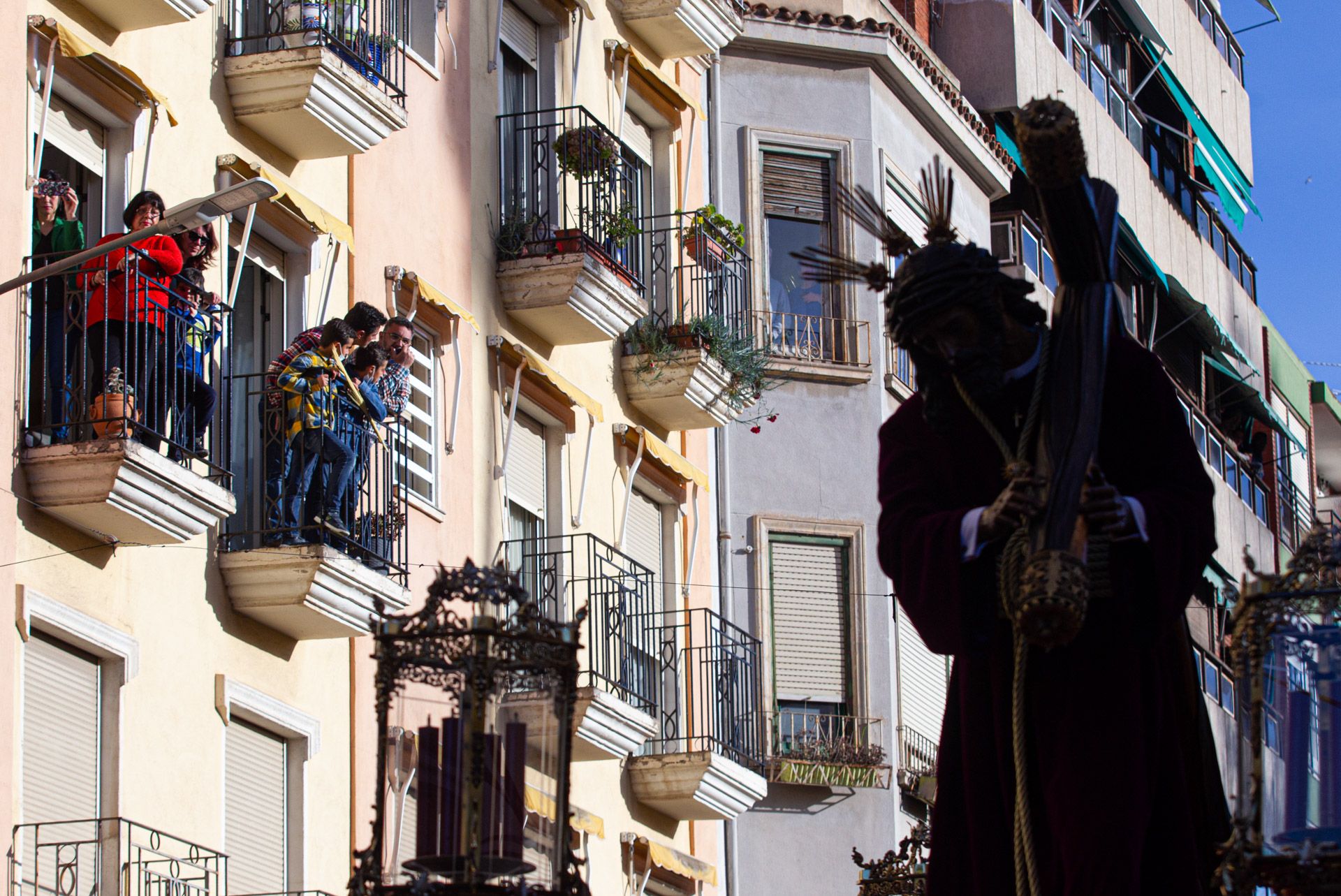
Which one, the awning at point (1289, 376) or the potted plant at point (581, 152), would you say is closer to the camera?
the potted plant at point (581, 152)

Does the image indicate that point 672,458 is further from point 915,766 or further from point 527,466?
point 915,766

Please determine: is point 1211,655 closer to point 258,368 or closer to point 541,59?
point 541,59

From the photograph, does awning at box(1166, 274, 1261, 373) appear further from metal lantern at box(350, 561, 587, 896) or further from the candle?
the candle

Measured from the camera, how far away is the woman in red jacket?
55.3ft

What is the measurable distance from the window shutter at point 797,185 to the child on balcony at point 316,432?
40.6 ft

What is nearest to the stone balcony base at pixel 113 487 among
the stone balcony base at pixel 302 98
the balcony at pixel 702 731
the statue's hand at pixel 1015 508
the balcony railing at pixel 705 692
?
the stone balcony base at pixel 302 98

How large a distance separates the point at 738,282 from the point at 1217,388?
17.0 m

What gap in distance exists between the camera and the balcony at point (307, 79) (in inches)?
778

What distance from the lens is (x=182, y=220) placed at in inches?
602

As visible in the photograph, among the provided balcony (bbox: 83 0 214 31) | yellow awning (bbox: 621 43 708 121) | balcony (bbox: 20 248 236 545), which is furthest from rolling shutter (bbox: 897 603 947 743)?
balcony (bbox: 20 248 236 545)

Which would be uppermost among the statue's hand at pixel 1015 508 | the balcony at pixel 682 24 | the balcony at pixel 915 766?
the balcony at pixel 682 24

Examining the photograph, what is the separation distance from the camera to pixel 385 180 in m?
22.0

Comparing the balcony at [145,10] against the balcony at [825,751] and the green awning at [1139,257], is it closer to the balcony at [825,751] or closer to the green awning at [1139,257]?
the balcony at [825,751]

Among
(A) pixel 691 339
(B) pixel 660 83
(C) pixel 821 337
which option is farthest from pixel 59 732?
(C) pixel 821 337
